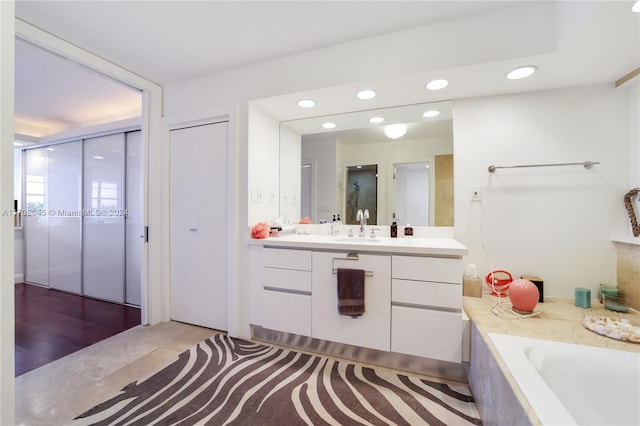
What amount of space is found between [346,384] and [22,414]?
1.81 metres

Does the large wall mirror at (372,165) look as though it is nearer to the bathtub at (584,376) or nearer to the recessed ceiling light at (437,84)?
the recessed ceiling light at (437,84)

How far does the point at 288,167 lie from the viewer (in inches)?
107

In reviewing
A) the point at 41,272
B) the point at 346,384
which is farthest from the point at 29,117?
the point at 346,384

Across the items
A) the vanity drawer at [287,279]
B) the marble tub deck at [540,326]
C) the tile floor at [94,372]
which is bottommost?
the tile floor at [94,372]

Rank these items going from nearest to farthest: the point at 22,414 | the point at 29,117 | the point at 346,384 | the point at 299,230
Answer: the point at 22,414, the point at 346,384, the point at 299,230, the point at 29,117

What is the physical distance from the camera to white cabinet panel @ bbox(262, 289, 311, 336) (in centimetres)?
199

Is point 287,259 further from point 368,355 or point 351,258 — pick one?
point 368,355

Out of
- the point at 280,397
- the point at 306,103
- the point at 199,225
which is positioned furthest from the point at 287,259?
the point at 306,103

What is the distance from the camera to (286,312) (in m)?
2.05

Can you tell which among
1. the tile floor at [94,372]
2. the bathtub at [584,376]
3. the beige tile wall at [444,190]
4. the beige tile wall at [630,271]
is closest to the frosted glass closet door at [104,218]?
the tile floor at [94,372]

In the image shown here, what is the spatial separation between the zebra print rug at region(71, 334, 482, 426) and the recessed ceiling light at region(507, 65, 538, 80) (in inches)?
82.7

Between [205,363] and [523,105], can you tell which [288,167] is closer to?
[205,363]

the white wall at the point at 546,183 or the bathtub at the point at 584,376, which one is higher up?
the white wall at the point at 546,183

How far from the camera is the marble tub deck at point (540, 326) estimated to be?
3.91 feet
